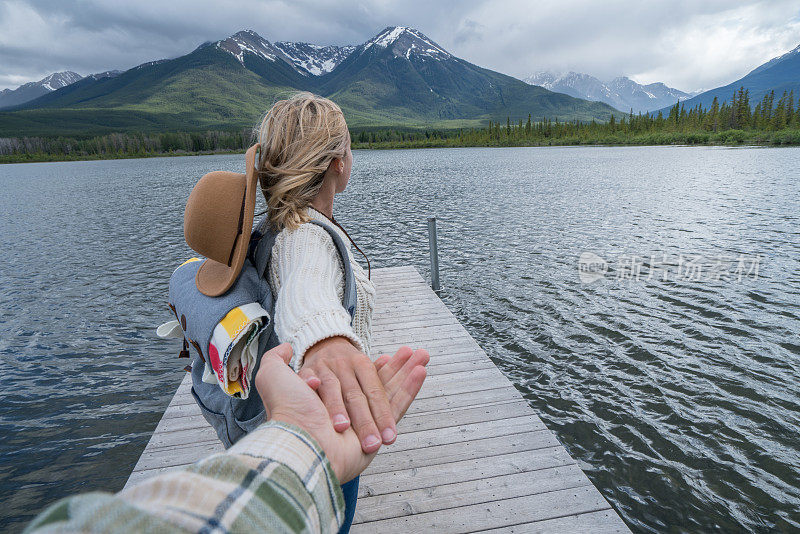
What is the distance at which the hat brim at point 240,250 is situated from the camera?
158 cm

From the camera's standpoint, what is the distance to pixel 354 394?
1.07 m

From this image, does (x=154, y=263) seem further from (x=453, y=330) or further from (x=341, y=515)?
(x=341, y=515)

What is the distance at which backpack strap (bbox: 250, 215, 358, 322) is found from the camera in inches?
65.3

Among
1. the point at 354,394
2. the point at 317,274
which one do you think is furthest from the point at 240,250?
the point at 354,394

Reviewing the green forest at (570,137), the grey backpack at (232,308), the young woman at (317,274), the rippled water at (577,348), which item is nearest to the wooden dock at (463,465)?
the young woman at (317,274)

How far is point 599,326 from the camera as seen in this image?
9609 mm

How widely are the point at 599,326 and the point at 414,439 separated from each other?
6646 millimetres

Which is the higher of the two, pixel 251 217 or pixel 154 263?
pixel 251 217

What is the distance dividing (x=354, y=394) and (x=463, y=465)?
3.46m

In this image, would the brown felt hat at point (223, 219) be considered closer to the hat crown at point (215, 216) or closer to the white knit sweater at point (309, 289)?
the hat crown at point (215, 216)

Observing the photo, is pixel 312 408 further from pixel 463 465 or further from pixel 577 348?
pixel 577 348

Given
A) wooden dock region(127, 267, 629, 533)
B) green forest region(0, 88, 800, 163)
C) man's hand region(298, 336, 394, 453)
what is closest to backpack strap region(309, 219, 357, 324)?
man's hand region(298, 336, 394, 453)

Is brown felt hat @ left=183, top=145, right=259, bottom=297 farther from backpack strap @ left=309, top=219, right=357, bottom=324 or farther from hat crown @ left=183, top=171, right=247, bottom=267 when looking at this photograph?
backpack strap @ left=309, top=219, right=357, bottom=324

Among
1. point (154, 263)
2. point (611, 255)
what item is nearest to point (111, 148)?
point (154, 263)
